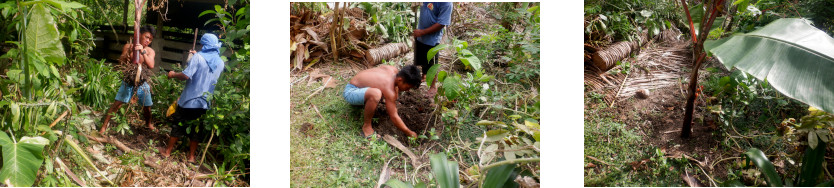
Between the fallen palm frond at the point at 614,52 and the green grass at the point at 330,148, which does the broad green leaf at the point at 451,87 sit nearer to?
the green grass at the point at 330,148

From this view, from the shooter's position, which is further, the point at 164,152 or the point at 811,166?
the point at 164,152

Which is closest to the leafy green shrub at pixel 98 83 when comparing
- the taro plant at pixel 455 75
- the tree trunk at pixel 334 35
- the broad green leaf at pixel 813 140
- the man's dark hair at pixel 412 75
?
the tree trunk at pixel 334 35

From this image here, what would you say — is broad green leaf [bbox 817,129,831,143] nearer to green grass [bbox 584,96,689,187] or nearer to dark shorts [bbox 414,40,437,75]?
green grass [bbox 584,96,689,187]

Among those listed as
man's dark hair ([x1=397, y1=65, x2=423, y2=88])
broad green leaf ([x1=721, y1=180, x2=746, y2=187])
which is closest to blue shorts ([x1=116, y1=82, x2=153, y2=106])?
man's dark hair ([x1=397, y1=65, x2=423, y2=88])

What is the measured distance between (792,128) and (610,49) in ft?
2.24

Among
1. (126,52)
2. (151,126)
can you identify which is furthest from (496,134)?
(126,52)

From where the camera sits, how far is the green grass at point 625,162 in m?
1.89

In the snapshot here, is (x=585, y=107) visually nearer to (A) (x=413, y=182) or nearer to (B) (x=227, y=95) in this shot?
(A) (x=413, y=182)

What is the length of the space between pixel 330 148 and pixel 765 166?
1494 millimetres

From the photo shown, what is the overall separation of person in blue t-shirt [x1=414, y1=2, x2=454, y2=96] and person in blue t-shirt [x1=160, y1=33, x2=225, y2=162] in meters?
0.72

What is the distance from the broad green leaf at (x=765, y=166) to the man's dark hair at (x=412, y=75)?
1.16m

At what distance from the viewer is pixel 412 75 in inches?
74.4

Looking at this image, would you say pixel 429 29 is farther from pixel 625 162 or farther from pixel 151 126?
pixel 151 126

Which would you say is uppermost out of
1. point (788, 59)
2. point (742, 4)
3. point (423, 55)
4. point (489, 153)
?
point (742, 4)
